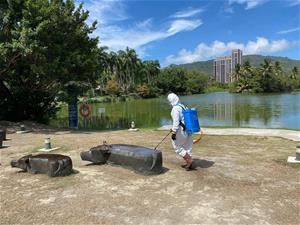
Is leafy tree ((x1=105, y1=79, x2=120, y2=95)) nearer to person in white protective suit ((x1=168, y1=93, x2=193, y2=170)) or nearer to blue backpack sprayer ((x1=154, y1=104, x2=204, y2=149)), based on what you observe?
person in white protective suit ((x1=168, y1=93, x2=193, y2=170))

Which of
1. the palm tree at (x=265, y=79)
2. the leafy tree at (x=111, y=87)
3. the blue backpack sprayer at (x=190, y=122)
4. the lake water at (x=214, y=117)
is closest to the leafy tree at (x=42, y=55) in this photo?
the lake water at (x=214, y=117)

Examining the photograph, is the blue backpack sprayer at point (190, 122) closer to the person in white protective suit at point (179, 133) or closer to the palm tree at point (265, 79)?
the person in white protective suit at point (179, 133)

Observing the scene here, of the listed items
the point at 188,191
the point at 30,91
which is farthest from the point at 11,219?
the point at 30,91

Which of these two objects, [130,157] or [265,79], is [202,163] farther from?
[265,79]

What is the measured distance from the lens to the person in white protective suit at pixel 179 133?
679 centimetres

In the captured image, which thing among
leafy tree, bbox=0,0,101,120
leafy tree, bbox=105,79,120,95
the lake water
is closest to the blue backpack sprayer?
leafy tree, bbox=0,0,101,120

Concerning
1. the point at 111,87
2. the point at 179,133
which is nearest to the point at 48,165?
the point at 179,133

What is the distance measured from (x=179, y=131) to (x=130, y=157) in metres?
1.07

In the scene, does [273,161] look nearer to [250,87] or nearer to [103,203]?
[103,203]

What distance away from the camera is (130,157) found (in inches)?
276

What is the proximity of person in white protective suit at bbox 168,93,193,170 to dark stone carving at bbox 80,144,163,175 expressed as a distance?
41cm

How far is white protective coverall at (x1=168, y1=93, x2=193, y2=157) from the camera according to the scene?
6789 millimetres

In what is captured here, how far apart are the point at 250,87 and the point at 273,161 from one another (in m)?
89.3

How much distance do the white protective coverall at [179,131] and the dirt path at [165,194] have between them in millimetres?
436
